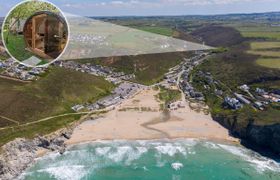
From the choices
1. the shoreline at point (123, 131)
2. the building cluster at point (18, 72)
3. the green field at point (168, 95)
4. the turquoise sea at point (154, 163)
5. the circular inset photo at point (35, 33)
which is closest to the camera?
the circular inset photo at point (35, 33)

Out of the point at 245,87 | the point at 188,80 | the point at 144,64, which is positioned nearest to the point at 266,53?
the point at 188,80

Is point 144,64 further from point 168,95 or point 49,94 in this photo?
point 49,94

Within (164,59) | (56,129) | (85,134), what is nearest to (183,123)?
(85,134)

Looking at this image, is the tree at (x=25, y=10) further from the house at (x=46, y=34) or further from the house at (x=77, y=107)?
the house at (x=77, y=107)

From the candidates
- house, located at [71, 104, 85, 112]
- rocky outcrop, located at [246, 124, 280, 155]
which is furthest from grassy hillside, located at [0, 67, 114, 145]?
rocky outcrop, located at [246, 124, 280, 155]

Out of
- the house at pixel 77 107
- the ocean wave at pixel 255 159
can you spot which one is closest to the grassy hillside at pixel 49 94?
the house at pixel 77 107

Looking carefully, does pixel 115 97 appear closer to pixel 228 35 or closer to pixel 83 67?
pixel 83 67

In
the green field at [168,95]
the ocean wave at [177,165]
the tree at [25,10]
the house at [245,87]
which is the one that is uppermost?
the tree at [25,10]

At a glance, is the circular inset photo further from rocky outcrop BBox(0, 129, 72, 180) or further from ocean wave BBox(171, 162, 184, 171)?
ocean wave BBox(171, 162, 184, 171)
